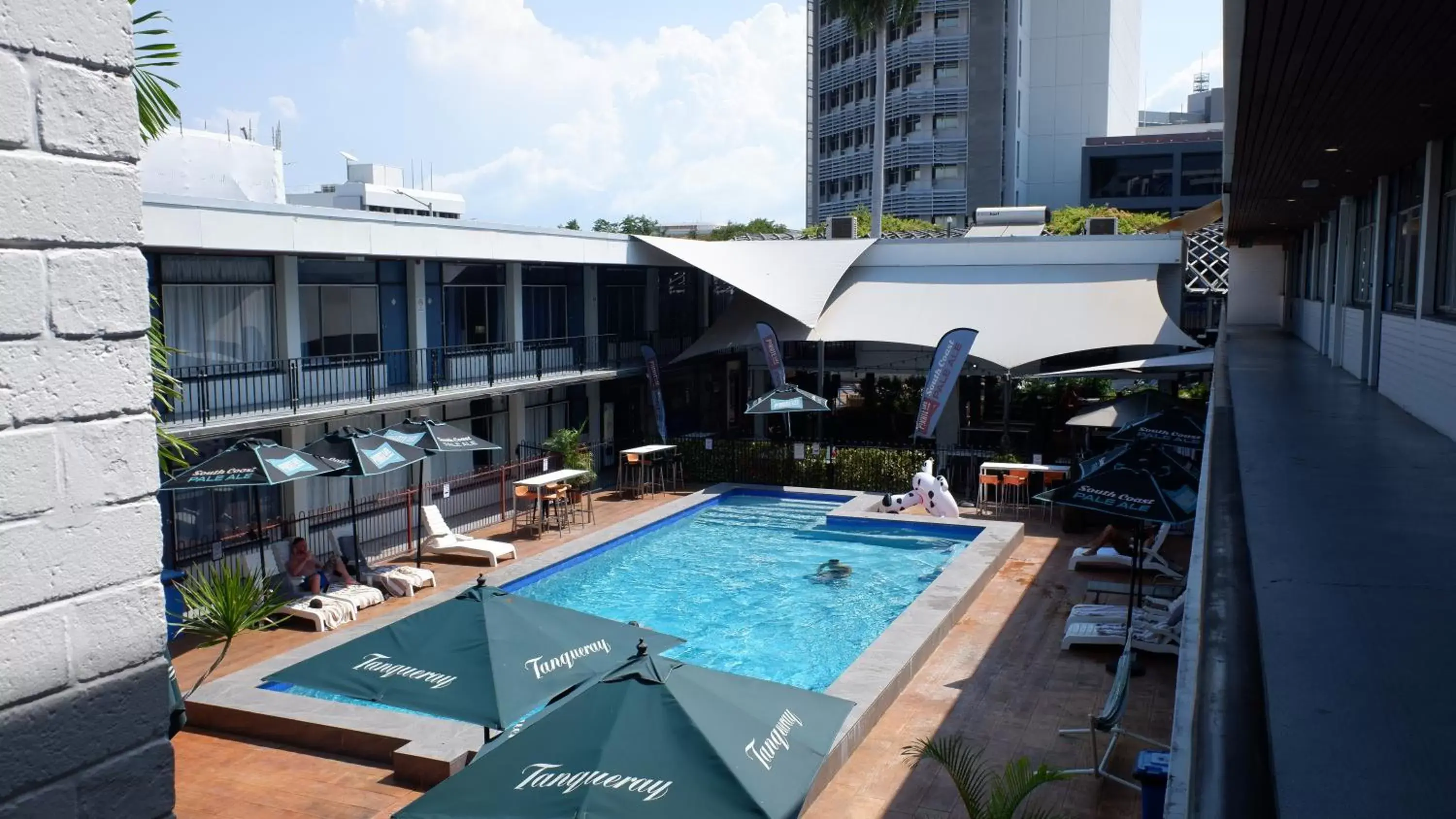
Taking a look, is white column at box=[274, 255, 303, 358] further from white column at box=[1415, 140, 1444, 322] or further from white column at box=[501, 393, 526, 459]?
white column at box=[1415, 140, 1444, 322]

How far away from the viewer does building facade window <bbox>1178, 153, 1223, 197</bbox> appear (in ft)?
229

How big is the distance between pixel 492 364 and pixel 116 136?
74.4 feet

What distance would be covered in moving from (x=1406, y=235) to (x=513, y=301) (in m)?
17.5

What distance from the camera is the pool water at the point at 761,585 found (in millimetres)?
15742

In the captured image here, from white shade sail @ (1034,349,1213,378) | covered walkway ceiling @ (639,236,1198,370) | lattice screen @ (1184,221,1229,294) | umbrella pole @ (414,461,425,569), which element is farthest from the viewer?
lattice screen @ (1184,221,1229,294)

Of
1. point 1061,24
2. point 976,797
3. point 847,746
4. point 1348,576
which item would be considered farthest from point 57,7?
point 1061,24

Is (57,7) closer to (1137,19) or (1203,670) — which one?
(1203,670)

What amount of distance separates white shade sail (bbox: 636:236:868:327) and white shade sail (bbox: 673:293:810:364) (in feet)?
1.45

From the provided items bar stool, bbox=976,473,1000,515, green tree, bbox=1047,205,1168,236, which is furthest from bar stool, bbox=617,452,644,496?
green tree, bbox=1047,205,1168,236

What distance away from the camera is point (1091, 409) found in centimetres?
2348

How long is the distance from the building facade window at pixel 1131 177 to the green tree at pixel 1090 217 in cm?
1680

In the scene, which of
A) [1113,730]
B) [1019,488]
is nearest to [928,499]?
[1019,488]

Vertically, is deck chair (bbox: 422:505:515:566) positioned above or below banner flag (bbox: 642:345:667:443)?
below

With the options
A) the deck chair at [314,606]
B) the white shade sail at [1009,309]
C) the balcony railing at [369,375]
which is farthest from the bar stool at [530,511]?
the white shade sail at [1009,309]
